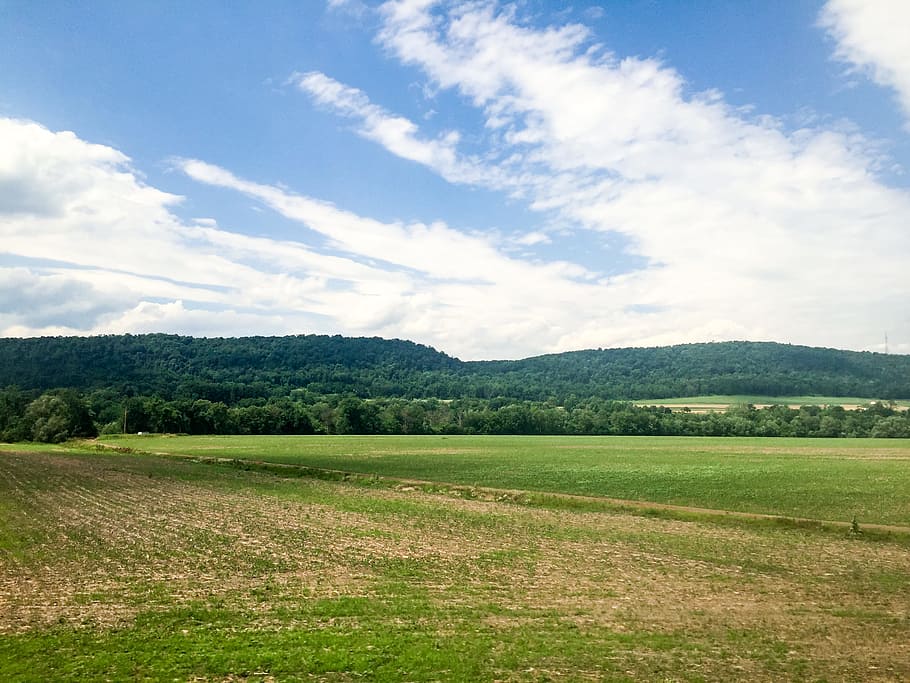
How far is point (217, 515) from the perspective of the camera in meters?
31.4

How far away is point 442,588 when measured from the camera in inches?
722

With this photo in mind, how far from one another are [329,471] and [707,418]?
10918 cm

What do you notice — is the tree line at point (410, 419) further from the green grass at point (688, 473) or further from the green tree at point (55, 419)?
the green grass at point (688, 473)

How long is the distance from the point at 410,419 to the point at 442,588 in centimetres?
13367

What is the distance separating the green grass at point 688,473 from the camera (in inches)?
1455

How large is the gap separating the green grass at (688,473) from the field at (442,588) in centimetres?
65

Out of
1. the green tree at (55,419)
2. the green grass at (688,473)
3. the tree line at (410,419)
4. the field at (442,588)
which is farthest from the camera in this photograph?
the tree line at (410,419)

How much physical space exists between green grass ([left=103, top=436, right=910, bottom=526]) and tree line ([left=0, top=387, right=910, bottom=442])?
2041 inches

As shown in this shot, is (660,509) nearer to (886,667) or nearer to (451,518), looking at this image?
(451,518)

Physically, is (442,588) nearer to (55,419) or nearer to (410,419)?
(55,419)

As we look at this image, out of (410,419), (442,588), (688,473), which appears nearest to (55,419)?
(410,419)

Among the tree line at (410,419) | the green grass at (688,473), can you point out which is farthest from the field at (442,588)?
the tree line at (410,419)

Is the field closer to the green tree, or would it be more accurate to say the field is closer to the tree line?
the green tree

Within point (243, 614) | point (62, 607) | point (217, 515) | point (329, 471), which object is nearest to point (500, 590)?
point (243, 614)
